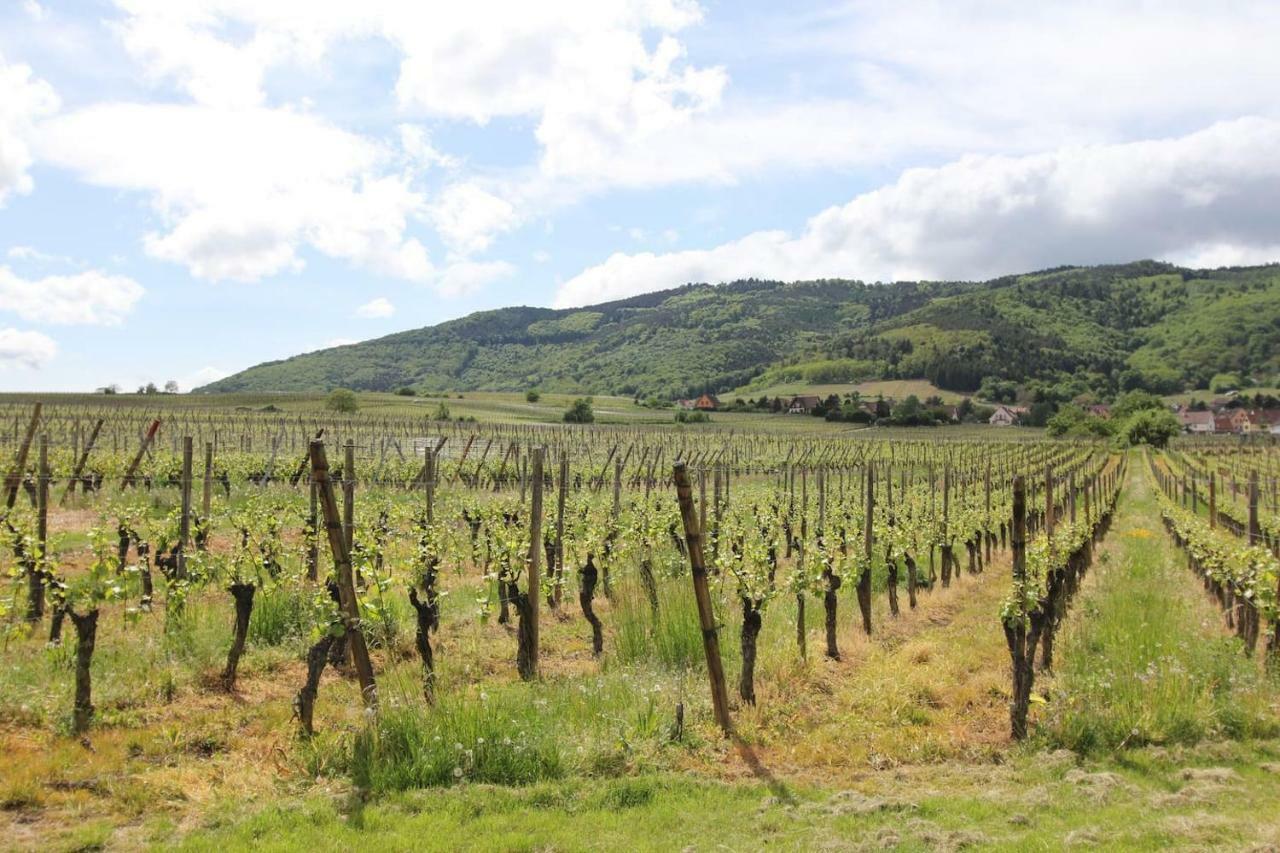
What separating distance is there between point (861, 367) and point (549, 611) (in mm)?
145547

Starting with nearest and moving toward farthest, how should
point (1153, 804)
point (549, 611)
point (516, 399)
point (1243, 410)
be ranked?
point (1153, 804) < point (549, 611) < point (1243, 410) < point (516, 399)

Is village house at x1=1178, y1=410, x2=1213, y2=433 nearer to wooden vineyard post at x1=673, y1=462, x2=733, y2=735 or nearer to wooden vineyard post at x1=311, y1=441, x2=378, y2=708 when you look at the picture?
wooden vineyard post at x1=673, y1=462, x2=733, y2=735

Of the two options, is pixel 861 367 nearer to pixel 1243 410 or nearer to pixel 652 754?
pixel 1243 410

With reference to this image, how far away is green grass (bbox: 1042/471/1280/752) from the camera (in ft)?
24.2

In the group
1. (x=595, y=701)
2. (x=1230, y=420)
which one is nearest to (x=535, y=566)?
(x=595, y=701)

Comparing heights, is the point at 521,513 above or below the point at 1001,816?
above

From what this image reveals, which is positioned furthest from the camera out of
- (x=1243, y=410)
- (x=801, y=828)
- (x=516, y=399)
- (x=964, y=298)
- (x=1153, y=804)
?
(x=964, y=298)

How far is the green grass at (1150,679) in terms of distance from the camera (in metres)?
7.36

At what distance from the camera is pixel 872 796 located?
6.16 meters

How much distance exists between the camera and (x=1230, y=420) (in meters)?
114

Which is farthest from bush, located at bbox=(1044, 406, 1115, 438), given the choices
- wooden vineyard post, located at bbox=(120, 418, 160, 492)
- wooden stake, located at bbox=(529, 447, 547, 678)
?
wooden stake, located at bbox=(529, 447, 547, 678)

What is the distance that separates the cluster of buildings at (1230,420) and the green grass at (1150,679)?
115 m

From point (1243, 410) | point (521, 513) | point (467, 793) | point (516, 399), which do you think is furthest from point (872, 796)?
point (1243, 410)

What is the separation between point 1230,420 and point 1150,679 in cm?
13295
